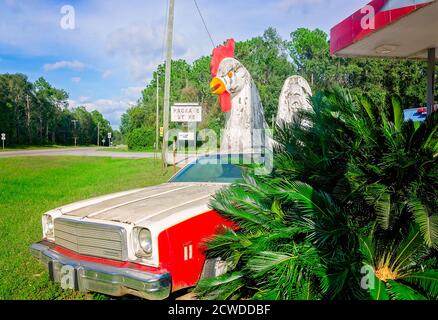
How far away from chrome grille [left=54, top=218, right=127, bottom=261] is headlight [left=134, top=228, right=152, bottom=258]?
0.35ft

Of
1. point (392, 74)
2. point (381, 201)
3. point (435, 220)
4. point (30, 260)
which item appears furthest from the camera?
point (392, 74)

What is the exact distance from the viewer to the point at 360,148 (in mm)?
3172

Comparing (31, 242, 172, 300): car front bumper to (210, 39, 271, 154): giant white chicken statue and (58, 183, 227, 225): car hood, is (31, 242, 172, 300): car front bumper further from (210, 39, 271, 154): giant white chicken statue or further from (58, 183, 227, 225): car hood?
(210, 39, 271, 154): giant white chicken statue

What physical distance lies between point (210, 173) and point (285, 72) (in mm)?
48158

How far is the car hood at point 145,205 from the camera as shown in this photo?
3.22 meters

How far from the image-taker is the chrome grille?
307 centimetres

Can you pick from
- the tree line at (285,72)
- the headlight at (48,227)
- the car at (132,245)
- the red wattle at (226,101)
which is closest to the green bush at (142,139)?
the tree line at (285,72)

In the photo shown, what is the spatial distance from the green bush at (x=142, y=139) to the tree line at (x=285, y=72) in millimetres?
1183

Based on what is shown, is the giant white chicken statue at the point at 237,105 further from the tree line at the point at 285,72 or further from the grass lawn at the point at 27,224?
the tree line at the point at 285,72

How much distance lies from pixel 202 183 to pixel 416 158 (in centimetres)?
247

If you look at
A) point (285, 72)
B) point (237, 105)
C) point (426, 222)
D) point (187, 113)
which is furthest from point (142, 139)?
point (426, 222)

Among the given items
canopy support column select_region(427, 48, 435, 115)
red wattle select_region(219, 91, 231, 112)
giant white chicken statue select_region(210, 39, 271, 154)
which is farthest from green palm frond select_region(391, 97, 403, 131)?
red wattle select_region(219, 91, 231, 112)
